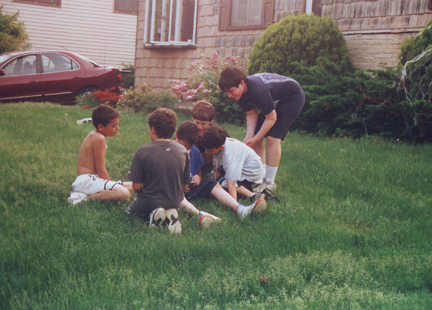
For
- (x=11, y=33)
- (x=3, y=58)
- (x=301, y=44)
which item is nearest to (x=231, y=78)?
(x=301, y=44)

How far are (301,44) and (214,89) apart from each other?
86.0 inches

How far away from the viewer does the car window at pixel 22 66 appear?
12.1 m

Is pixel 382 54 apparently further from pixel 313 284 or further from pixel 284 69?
pixel 313 284

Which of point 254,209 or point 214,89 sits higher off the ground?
point 214,89

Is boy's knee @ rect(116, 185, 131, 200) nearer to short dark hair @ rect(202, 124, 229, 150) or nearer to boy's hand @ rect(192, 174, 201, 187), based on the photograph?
boy's hand @ rect(192, 174, 201, 187)

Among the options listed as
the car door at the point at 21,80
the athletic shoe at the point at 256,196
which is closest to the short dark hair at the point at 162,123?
the athletic shoe at the point at 256,196

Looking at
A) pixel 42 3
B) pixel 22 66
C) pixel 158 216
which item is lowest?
pixel 158 216

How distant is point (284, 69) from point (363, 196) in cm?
456

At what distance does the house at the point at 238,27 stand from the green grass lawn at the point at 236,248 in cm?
413

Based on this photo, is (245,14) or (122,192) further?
(245,14)

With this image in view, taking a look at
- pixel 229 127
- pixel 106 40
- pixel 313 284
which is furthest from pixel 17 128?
pixel 106 40

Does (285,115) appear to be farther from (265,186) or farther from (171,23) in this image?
(171,23)

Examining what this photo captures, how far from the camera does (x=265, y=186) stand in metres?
4.67

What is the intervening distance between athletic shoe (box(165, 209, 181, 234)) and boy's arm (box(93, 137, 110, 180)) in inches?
39.3
